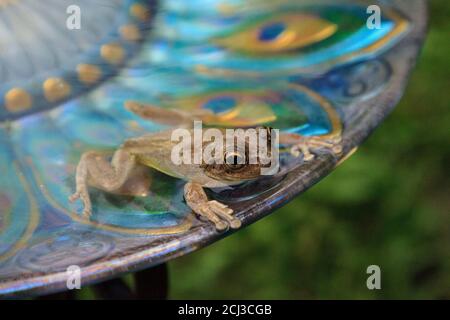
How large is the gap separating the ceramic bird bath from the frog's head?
0.02 m

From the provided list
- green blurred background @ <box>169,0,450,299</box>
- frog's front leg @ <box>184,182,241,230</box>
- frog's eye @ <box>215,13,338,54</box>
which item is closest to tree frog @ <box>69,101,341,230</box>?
frog's front leg @ <box>184,182,241,230</box>

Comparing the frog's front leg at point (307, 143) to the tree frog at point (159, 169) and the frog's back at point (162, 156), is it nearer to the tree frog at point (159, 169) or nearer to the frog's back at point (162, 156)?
the tree frog at point (159, 169)

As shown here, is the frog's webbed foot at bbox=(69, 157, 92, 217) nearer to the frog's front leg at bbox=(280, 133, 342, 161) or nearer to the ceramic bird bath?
the ceramic bird bath

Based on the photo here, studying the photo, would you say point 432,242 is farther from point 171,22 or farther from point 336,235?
point 171,22

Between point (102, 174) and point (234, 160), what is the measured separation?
16 centimetres

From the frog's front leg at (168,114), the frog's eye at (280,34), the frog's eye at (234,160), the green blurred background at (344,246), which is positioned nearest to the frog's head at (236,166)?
the frog's eye at (234,160)

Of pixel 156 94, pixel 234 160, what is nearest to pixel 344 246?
pixel 156 94

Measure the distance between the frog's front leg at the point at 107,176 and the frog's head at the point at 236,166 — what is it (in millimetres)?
90

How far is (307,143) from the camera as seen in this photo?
37.0 inches

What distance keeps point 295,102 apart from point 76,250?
0.37 meters

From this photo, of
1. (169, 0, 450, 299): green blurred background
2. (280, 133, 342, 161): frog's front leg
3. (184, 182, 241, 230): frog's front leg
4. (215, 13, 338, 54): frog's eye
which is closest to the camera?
(184, 182, 241, 230): frog's front leg

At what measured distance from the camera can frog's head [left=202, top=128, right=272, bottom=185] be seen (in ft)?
2.89

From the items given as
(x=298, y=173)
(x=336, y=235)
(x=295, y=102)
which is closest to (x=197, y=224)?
(x=298, y=173)

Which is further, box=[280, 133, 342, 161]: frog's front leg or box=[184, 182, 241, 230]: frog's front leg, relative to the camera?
box=[280, 133, 342, 161]: frog's front leg
